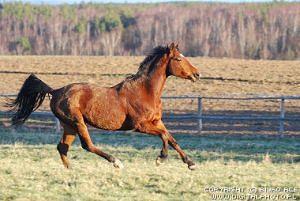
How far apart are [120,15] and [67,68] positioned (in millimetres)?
54363

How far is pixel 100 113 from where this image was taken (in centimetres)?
1034

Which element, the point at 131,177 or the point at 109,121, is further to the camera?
the point at 109,121

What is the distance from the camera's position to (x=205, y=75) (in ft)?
120

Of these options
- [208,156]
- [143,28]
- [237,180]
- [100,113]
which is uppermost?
[100,113]

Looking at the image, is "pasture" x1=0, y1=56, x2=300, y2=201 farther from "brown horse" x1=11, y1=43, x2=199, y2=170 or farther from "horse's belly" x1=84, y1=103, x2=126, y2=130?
"horse's belly" x1=84, y1=103, x2=126, y2=130

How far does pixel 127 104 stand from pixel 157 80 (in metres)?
0.60

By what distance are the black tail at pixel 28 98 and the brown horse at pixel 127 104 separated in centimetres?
50

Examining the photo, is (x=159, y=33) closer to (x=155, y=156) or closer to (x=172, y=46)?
(x=155, y=156)

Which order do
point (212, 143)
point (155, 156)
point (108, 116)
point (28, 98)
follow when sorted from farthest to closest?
point (212, 143)
point (155, 156)
point (28, 98)
point (108, 116)

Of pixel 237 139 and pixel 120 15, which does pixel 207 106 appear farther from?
pixel 120 15

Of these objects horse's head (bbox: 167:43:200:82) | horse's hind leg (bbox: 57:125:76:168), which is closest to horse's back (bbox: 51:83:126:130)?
horse's hind leg (bbox: 57:125:76:168)

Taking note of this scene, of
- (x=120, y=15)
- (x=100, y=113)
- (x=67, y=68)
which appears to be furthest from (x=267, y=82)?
(x=120, y=15)

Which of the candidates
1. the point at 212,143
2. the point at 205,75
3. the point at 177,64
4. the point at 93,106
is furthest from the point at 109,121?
the point at 205,75

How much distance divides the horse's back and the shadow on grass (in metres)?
4.20
